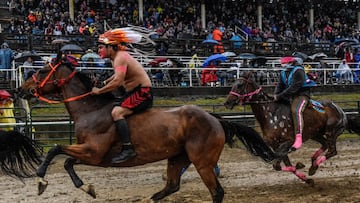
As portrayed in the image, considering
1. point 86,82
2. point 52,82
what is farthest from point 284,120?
point 52,82

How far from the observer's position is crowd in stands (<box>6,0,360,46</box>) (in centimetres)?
2302

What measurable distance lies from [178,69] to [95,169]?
27.4ft

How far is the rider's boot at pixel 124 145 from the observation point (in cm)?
688

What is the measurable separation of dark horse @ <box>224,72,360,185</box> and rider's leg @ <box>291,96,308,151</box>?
0.30 ft

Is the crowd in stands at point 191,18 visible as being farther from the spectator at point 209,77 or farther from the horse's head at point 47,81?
the horse's head at point 47,81

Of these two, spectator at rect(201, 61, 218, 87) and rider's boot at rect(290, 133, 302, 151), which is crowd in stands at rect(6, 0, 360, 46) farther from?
rider's boot at rect(290, 133, 302, 151)

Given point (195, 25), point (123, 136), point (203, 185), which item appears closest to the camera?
point (123, 136)

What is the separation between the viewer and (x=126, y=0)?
2905 cm

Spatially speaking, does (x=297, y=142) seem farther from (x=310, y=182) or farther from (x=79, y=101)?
(x=79, y=101)

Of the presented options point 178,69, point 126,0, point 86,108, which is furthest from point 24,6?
point 86,108

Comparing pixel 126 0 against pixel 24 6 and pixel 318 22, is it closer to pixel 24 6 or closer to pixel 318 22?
pixel 24 6

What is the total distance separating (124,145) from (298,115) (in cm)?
416

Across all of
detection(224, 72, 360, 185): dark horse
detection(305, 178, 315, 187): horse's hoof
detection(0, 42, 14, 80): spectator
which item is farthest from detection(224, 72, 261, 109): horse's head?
detection(0, 42, 14, 80): spectator

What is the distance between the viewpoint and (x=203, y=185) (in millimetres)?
9453
